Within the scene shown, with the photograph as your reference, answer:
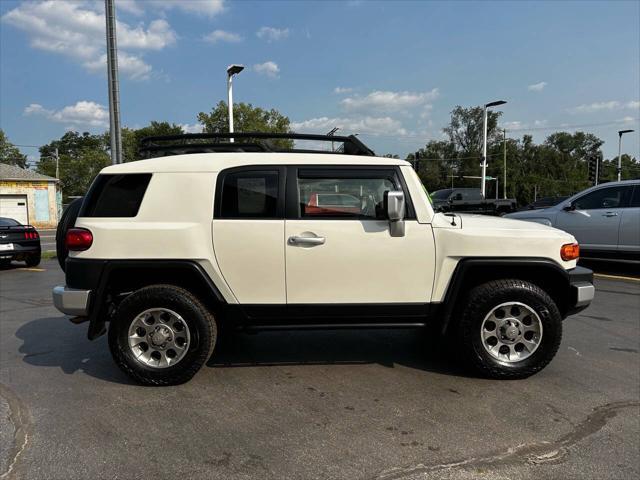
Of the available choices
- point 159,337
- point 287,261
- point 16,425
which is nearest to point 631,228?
point 287,261

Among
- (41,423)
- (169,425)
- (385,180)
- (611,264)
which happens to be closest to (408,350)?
(385,180)

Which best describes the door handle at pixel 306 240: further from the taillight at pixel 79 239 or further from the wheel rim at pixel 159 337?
the taillight at pixel 79 239

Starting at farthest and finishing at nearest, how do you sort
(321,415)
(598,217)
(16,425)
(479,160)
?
1. (479,160)
2. (598,217)
3. (321,415)
4. (16,425)

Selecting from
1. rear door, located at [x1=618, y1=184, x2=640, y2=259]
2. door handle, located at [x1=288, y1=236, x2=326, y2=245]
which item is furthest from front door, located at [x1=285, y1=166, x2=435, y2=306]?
rear door, located at [x1=618, y1=184, x2=640, y2=259]

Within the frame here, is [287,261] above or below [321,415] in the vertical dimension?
above

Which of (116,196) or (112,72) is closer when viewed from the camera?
(116,196)

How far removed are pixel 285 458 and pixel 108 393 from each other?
1.75 metres

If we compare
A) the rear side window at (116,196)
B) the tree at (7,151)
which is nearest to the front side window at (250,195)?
the rear side window at (116,196)

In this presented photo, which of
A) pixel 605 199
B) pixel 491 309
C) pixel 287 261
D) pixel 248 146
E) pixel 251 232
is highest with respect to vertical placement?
pixel 248 146

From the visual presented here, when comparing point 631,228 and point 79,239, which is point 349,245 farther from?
point 631,228

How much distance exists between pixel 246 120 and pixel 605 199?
3827 cm

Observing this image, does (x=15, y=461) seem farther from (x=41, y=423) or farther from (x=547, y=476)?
(x=547, y=476)

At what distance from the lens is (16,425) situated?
3.22 m

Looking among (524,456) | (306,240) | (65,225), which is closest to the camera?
(524,456)
